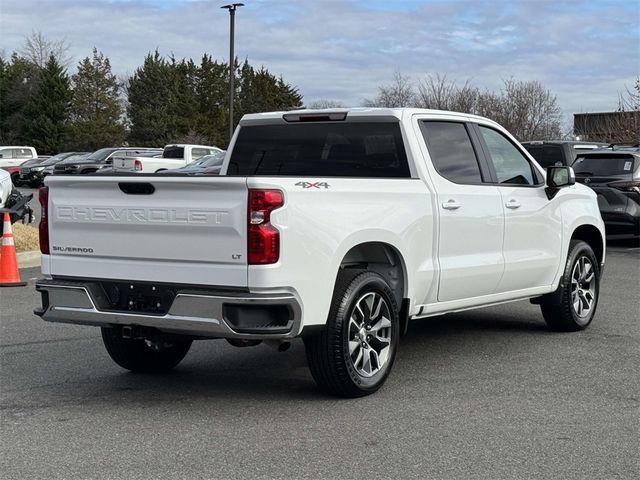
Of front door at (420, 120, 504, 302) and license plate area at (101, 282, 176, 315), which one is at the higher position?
front door at (420, 120, 504, 302)

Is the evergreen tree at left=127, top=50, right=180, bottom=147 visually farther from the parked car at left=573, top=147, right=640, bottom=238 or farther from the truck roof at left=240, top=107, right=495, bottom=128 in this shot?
the truck roof at left=240, top=107, right=495, bottom=128

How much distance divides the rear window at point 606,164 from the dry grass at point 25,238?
31.0 ft

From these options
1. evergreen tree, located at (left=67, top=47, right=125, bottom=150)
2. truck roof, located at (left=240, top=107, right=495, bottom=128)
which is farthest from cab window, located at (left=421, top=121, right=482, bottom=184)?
evergreen tree, located at (left=67, top=47, right=125, bottom=150)

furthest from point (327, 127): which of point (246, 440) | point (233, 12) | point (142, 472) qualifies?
point (233, 12)

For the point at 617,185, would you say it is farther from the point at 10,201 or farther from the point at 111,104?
the point at 111,104

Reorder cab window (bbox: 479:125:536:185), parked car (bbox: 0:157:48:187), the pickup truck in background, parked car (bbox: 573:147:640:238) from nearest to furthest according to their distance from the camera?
cab window (bbox: 479:125:536:185) < parked car (bbox: 573:147:640:238) < the pickup truck in background < parked car (bbox: 0:157:48:187)

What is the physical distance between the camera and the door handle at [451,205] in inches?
261

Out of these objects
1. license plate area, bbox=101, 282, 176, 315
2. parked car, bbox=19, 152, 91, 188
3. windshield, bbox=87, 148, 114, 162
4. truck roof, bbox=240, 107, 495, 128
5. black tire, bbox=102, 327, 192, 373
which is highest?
truck roof, bbox=240, 107, 495, 128

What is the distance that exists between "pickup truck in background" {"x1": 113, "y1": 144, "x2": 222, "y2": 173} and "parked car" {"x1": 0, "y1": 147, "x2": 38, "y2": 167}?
9.86 metres

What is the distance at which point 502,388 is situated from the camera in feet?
20.5

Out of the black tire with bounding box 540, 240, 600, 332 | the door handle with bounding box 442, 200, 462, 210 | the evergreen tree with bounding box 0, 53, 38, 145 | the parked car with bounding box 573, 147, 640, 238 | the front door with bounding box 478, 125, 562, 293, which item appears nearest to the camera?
the door handle with bounding box 442, 200, 462, 210

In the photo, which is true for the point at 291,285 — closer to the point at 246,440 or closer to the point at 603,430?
the point at 246,440

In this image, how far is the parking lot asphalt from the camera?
4652mm

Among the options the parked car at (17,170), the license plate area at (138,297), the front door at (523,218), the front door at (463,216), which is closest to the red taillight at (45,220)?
the license plate area at (138,297)
